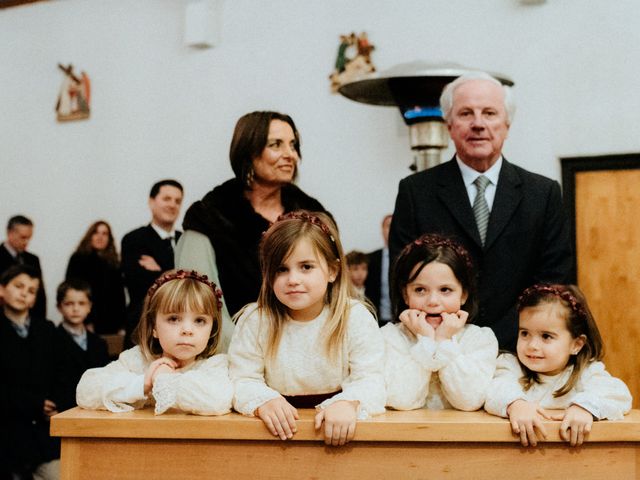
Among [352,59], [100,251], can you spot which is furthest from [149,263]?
[352,59]

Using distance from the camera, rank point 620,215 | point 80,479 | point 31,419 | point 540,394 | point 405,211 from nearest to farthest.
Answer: point 80,479 → point 540,394 → point 405,211 → point 31,419 → point 620,215

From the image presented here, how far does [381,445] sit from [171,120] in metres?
5.48

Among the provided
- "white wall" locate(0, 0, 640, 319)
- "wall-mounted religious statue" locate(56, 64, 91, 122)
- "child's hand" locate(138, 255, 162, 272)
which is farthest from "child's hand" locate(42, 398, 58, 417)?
"wall-mounted religious statue" locate(56, 64, 91, 122)

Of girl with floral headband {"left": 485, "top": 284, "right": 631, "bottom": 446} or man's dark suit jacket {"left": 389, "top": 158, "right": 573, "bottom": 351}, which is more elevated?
man's dark suit jacket {"left": 389, "top": 158, "right": 573, "bottom": 351}

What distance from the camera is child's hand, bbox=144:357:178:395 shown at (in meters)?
1.84

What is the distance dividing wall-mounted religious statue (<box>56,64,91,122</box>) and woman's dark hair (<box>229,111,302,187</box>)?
5.15 meters

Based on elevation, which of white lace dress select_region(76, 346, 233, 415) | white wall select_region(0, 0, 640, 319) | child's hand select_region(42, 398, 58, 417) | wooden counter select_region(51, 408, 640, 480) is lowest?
child's hand select_region(42, 398, 58, 417)

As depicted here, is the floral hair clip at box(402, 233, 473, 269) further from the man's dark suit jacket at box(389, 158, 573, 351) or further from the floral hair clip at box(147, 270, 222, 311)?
the floral hair clip at box(147, 270, 222, 311)

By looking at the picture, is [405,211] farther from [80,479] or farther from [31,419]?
[31,419]

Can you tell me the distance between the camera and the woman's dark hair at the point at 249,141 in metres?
2.35

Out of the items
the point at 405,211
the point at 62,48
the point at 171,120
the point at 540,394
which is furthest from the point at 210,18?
the point at 540,394

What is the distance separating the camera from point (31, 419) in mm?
3682

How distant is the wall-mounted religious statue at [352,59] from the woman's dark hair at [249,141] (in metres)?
3.70

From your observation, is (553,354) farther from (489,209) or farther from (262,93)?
(262,93)
